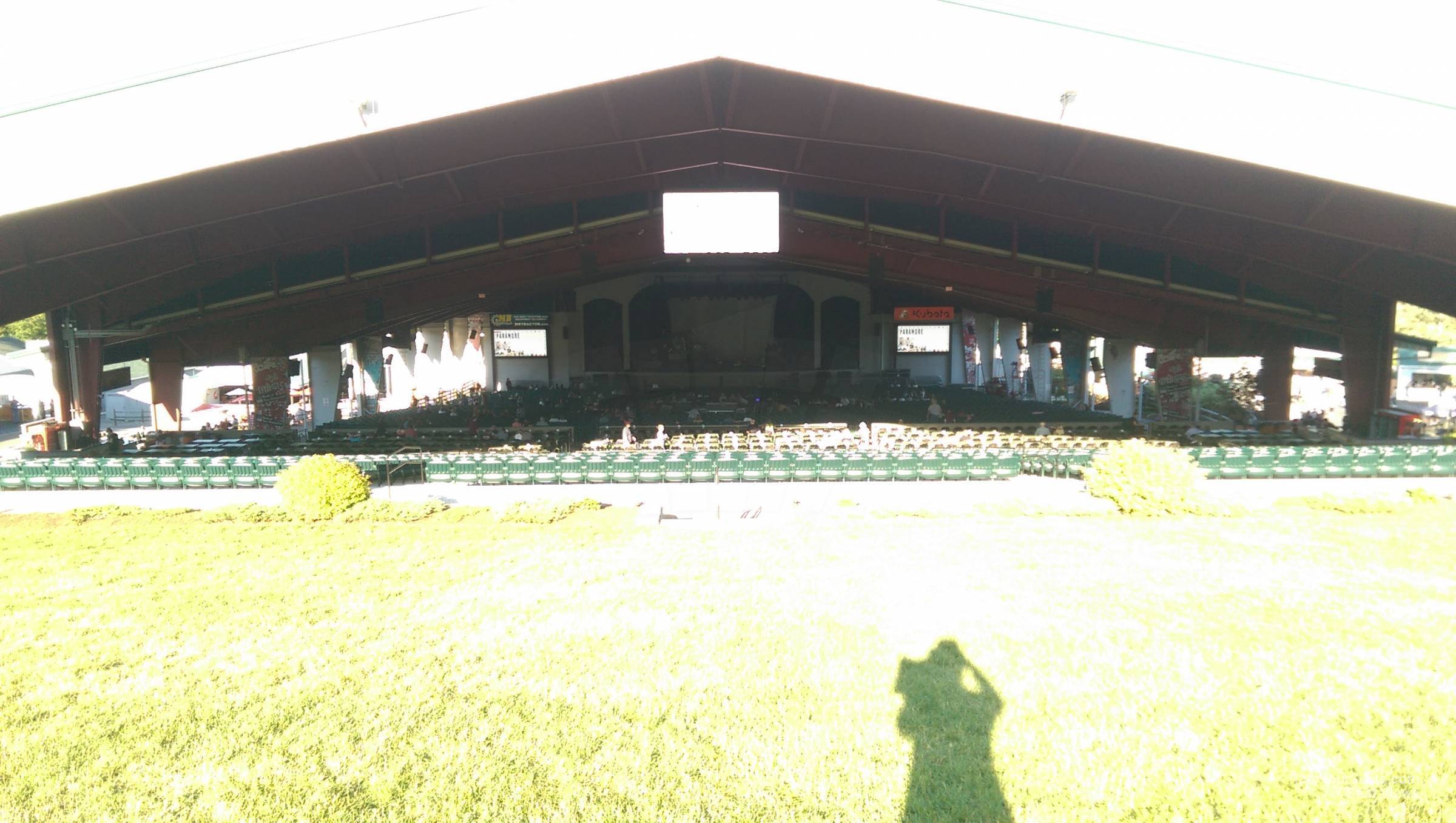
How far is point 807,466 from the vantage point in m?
17.7

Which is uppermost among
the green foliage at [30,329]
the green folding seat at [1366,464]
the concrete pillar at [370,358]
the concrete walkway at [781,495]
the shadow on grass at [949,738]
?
the green foliage at [30,329]

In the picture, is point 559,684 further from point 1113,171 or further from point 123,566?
point 1113,171

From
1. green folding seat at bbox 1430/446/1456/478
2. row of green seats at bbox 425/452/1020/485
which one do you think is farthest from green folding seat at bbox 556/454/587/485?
green folding seat at bbox 1430/446/1456/478

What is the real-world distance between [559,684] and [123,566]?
8.37 meters

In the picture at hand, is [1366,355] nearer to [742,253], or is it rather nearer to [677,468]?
[742,253]

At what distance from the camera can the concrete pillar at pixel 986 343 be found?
2010 inches

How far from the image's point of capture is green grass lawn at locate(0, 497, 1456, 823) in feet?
16.1

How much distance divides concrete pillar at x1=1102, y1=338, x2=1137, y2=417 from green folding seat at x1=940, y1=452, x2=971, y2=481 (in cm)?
1608

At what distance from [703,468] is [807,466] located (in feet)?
8.62

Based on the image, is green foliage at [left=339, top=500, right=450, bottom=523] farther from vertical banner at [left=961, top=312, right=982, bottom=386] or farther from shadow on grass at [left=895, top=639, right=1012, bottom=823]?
vertical banner at [left=961, top=312, right=982, bottom=386]

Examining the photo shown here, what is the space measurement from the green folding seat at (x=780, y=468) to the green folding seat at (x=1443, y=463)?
16.1 metres

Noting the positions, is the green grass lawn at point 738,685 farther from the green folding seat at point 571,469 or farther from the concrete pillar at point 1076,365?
the concrete pillar at point 1076,365

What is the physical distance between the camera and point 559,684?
256 inches

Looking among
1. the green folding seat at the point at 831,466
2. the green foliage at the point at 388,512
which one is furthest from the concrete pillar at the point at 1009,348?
the green foliage at the point at 388,512
